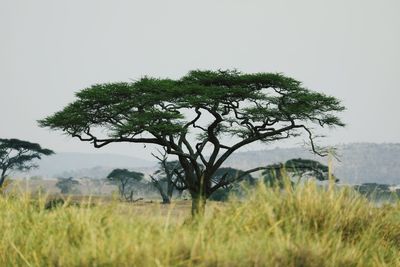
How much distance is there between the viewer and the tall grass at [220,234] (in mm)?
5508

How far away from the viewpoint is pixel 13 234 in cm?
704

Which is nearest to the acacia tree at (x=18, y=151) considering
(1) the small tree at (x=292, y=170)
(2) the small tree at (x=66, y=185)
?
(1) the small tree at (x=292, y=170)

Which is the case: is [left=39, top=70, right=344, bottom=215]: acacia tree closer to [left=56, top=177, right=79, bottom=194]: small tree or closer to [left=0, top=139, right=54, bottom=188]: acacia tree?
[left=0, top=139, right=54, bottom=188]: acacia tree

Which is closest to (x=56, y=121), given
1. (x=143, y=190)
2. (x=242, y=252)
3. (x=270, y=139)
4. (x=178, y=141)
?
(x=178, y=141)

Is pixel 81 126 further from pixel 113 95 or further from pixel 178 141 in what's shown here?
pixel 178 141

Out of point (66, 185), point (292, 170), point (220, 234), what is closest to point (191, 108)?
point (292, 170)

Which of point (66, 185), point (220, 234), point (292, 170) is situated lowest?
point (220, 234)

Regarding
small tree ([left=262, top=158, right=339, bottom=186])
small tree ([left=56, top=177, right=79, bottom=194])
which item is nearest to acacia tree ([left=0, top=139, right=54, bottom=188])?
small tree ([left=262, top=158, right=339, bottom=186])

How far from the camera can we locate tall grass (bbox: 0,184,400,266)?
18.1ft

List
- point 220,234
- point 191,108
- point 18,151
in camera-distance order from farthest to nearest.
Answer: point 18,151, point 191,108, point 220,234

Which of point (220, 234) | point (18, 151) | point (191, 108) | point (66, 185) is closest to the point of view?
point (220, 234)

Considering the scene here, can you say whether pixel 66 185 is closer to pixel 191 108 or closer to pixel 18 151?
pixel 18 151

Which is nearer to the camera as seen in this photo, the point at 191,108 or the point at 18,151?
the point at 191,108

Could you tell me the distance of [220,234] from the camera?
6.26 m
